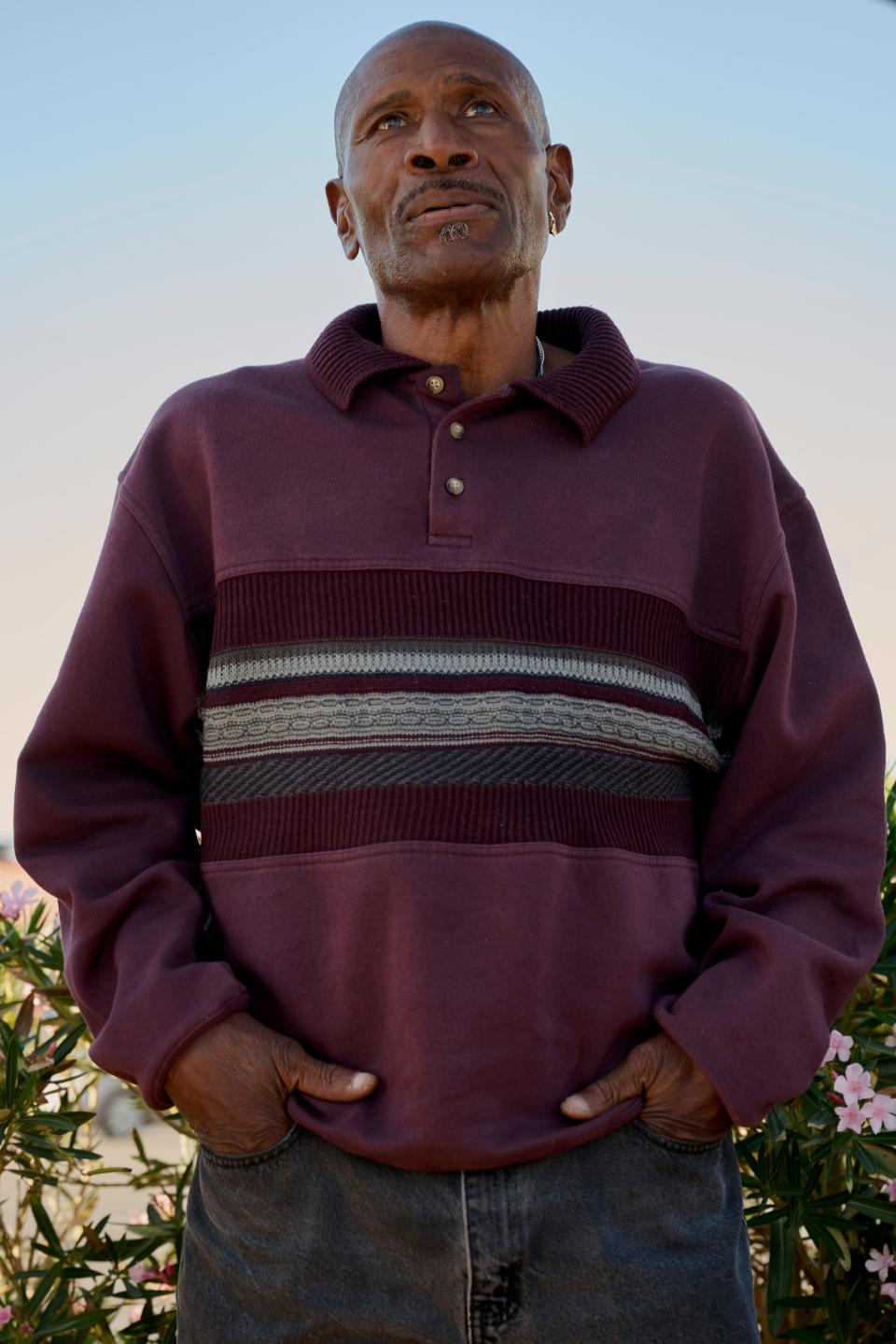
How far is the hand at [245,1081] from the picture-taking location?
177 cm

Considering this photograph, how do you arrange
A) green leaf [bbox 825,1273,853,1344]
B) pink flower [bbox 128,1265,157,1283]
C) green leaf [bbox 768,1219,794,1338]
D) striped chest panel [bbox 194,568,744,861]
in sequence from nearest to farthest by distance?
striped chest panel [bbox 194,568,744,861], green leaf [bbox 768,1219,794,1338], green leaf [bbox 825,1273,853,1344], pink flower [bbox 128,1265,157,1283]

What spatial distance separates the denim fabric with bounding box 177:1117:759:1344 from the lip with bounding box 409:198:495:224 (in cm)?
128

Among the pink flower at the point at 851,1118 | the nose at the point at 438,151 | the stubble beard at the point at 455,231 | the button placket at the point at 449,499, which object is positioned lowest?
the pink flower at the point at 851,1118

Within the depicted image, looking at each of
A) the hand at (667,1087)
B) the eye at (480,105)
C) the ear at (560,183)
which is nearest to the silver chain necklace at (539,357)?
the ear at (560,183)

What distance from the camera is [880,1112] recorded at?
96.7 inches

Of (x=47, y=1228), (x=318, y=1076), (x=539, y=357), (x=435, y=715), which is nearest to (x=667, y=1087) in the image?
(x=318, y=1076)

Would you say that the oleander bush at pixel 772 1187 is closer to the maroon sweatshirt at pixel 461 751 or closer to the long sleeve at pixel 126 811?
the maroon sweatshirt at pixel 461 751

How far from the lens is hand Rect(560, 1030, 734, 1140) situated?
5.85 feet

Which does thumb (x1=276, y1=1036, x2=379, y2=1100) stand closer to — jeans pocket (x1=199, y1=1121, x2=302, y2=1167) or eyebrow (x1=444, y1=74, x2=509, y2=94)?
jeans pocket (x1=199, y1=1121, x2=302, y2=1167)

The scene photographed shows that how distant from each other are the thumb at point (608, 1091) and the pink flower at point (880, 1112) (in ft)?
2.80

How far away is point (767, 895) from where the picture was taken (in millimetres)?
1946

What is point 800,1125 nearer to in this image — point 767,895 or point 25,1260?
point 767,895

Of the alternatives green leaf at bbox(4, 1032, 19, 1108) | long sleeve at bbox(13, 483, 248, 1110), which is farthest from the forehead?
green leaf at bbox(4, 1032, 19, 1108)

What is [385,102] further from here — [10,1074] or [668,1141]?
[10,1074]
